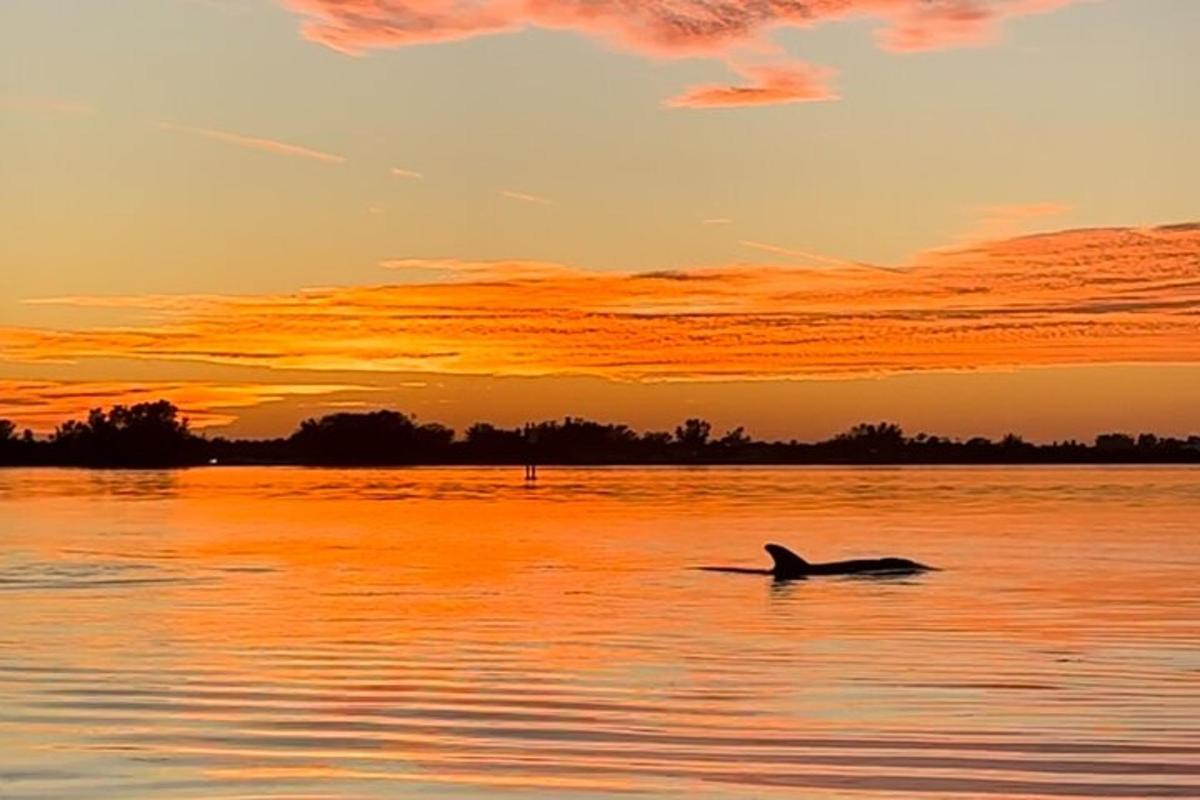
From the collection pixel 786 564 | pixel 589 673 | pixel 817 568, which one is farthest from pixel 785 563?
pixel 589 673

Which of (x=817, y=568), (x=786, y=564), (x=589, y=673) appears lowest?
(x=589, y=673)

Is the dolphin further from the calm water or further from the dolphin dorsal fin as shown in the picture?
the calm water

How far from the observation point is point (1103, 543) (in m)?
53.7

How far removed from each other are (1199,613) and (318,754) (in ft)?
61.2

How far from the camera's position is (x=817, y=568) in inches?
1640

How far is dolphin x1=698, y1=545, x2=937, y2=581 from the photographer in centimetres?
4056

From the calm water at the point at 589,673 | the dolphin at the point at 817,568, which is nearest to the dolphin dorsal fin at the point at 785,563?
the dolphin at the point at 817,568

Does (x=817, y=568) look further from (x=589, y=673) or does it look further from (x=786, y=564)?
(x=589, y=673)

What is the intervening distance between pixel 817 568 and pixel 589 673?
19.0 metres

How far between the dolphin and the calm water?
81 cm

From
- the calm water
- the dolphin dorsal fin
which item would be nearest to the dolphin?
the dolphin dorsal fin

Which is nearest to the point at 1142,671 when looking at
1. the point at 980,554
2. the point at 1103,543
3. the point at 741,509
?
the point at 980,554

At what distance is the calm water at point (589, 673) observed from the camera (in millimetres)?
16016

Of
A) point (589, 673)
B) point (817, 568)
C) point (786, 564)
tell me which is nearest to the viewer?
point (589, 673)
